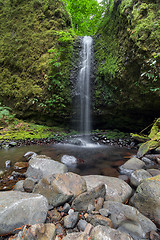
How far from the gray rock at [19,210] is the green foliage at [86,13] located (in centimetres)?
1449

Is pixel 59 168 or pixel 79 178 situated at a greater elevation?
pixel 79 178

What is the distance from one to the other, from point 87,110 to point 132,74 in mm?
3402

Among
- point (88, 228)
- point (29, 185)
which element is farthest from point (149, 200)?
point (29, 185)

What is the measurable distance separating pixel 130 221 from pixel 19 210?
1329 millimetres

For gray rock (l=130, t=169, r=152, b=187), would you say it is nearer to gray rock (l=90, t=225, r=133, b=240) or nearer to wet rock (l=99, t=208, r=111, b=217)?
wet rock (l=99, t=208, r=111, b=217)

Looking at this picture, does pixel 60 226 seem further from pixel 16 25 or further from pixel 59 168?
pixel 16 25

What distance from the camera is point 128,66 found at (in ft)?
17.4

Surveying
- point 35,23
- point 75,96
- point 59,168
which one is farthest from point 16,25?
point 59,168

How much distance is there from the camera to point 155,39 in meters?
4.31

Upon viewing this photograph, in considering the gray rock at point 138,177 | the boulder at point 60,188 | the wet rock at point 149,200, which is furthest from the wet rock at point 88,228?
the gray rock at point 138,177

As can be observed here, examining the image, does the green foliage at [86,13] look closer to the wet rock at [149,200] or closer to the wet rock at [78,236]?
the wet rock at [149,200]

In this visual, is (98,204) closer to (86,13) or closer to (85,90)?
(85,90)

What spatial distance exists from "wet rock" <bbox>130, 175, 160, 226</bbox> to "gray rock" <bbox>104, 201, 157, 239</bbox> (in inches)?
5.5

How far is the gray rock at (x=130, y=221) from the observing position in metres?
1.42
